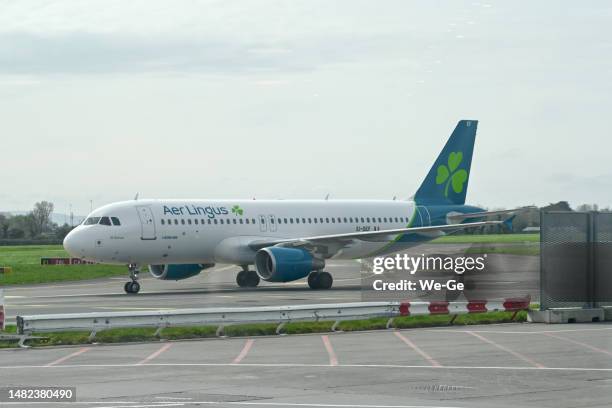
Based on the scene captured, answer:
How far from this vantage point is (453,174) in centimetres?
5675

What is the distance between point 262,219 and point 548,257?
22748 millimetres

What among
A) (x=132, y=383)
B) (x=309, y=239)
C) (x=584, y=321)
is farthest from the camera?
(x=309, y=239)

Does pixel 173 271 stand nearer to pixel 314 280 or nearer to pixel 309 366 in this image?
pixel 314 280

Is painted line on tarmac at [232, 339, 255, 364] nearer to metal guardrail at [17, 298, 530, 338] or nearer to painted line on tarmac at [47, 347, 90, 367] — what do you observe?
metal guardrail at [17, 298, 530, 338]

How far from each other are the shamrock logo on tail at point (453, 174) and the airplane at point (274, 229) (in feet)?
0.16

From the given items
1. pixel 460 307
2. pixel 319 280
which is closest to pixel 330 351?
pixel 460 307

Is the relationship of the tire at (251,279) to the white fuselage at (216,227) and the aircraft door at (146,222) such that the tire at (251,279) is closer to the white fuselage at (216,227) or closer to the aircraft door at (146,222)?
the white fuselage at (216,227)

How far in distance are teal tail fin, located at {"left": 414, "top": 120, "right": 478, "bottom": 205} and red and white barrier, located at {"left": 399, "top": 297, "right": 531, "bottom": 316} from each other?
25.6 metres

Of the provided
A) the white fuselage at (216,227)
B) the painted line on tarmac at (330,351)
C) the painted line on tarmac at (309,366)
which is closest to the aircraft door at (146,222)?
the white fuselage at (216,227)

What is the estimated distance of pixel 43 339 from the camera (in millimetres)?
25125

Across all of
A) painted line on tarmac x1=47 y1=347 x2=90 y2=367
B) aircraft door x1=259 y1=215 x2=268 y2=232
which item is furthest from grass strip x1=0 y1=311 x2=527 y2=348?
aircraft door x1=259 y1=215 x2=268 y2=232

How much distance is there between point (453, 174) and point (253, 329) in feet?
102

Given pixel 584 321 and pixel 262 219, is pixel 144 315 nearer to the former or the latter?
pixel 584 321

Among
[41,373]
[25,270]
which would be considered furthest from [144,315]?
[25,270]
